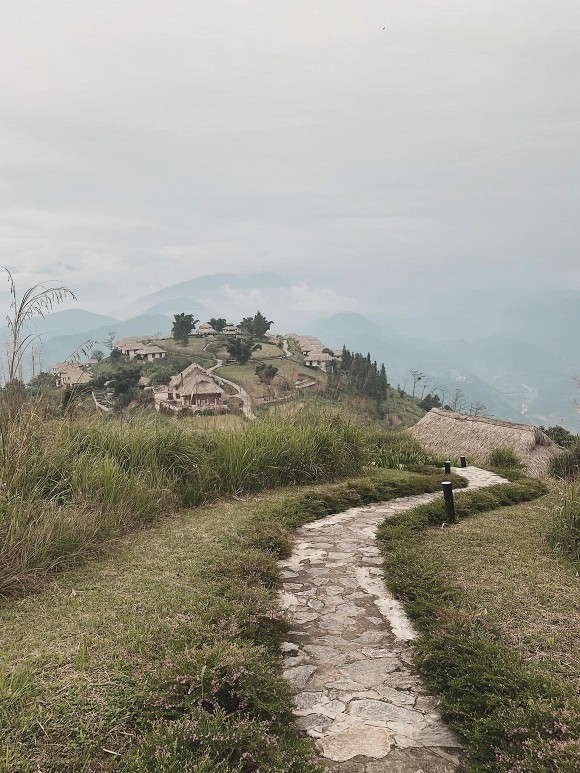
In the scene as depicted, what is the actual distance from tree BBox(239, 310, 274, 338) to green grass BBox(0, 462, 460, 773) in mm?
60686

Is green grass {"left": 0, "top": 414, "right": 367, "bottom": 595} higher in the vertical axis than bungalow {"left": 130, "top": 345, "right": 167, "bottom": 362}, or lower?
lower

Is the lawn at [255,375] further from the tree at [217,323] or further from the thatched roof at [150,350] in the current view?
the tree at [217,323]

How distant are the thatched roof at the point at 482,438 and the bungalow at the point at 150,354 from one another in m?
34.2

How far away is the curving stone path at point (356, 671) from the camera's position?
2436 mm

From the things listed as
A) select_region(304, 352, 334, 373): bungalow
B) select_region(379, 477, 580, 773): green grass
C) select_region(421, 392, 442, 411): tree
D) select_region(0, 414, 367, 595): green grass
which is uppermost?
select_region(304, 352, 334, 373): bungalow

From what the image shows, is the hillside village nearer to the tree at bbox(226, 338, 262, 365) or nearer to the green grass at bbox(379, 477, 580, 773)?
the tree at bbox(226, 338, 262, 365)

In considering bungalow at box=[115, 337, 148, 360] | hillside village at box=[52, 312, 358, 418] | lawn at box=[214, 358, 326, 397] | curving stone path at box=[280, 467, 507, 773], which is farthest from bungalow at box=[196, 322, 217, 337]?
curving stone path at box=[280, 467, 507, 773]

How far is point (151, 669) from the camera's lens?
279 centimetres

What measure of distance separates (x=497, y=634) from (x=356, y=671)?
84 cm

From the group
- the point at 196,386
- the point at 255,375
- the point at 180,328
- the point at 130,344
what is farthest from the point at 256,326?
the point at 196,386

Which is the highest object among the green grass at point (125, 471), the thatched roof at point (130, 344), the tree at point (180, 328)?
the tree at point (180, 328)

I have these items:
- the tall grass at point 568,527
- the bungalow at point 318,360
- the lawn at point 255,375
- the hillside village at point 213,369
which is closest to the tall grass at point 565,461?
the lawn at point 255,375

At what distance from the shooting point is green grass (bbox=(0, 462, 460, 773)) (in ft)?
7.54

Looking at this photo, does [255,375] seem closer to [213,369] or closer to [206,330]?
[213,369]
